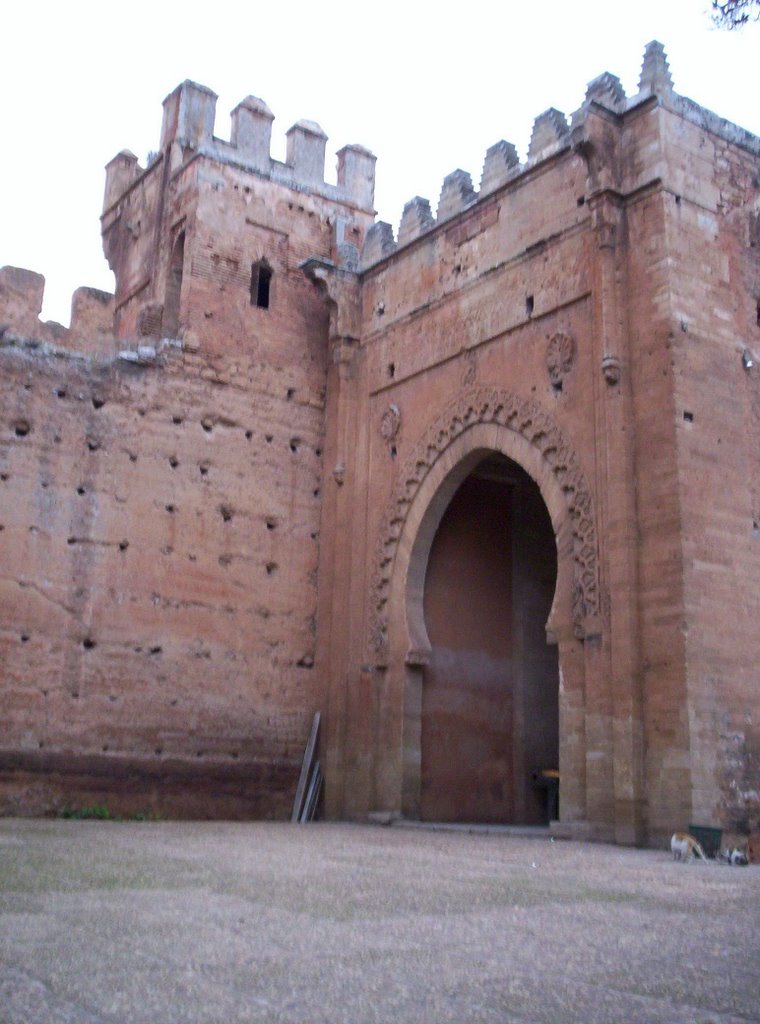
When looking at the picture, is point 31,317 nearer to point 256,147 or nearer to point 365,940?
point 256,147

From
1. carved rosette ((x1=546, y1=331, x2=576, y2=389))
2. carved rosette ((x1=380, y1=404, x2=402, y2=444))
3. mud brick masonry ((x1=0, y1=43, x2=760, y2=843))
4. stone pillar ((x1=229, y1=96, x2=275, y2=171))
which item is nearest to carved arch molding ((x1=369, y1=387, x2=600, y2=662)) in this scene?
mud brick masonry ((x1=0, y1=43, x2=760, y2=843))

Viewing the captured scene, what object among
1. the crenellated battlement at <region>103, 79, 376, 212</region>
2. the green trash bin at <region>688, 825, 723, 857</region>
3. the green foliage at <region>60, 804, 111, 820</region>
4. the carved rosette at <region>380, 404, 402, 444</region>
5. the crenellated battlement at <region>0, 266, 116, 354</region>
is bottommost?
the green foliage at <region>60, 804, 111, 820</region>

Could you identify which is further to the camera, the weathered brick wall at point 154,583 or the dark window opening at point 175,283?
the dark window opening at point 175,283

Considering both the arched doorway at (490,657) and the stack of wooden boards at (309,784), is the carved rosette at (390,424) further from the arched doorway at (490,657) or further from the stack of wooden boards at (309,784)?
the stack of wooden boards at (309,784)

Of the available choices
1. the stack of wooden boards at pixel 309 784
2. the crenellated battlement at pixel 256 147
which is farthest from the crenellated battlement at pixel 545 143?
the stack of wooden boards at pixel 309 784

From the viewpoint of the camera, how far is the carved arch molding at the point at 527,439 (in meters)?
9.95

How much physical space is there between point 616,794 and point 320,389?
694cm

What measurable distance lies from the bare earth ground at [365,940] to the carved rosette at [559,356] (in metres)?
5.20

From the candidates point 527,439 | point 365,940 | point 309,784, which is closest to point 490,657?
point 309,784

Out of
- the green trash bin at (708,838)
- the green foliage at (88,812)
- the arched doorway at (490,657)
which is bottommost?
the green foliage at (88,812)

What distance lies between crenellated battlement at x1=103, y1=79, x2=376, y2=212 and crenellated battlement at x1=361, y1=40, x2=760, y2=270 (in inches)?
48.1

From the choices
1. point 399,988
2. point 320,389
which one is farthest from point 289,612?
point 399,988

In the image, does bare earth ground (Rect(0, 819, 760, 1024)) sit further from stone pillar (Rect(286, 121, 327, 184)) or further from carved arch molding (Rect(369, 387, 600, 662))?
stone pillar (Rect(286, 121, 327, 184))

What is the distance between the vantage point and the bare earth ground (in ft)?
10.1
